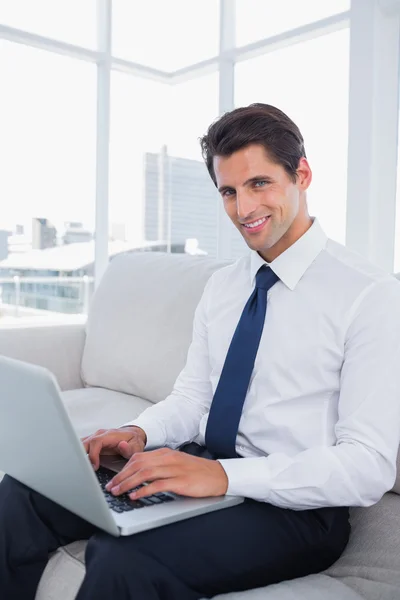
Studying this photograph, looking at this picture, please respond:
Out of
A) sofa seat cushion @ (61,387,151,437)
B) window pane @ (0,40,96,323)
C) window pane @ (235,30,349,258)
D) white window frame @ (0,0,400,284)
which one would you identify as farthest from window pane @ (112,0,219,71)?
sofa seat cushion @ (61,387,151,437)

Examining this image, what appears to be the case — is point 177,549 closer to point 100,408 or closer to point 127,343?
point 100,408

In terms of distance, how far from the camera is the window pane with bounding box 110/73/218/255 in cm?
439

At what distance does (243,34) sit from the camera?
412 centimetres

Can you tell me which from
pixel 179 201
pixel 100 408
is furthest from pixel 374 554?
pixel 179 201

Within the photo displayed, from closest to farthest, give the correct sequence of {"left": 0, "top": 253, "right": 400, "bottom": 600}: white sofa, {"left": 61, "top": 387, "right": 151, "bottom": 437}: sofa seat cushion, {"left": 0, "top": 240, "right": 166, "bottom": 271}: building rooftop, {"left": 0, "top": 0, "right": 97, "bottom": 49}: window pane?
{"left": 61, "top": 387, "right": 151, "bottom": 437}: sofa seat cushion → {"left": 0, "top": 253, "right": 400, "bottom": 600}: white sofa → {"left": 0, "top": 0, "right": 97, "bottom": 49}: window pane → {"left": 0, "top": 240, "right": 166, "bottom": 271}: building rooftop

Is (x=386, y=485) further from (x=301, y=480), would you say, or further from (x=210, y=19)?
(x=210, y=19)

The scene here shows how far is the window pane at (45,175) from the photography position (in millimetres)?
3871

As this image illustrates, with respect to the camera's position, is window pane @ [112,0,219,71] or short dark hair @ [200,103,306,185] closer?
short dark hair @ [200,103,306,185]

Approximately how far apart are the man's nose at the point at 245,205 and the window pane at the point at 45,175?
9.67 feet

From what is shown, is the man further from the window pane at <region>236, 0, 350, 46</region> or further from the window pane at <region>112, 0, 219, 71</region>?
the window pane at <region>112, 0, 219, 71</region>

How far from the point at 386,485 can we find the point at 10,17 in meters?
3.75

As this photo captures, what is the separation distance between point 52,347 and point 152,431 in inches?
43.4

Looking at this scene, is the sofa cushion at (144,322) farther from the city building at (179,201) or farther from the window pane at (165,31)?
the window pane at (165,31)

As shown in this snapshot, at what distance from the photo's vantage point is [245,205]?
1222 millimetres
